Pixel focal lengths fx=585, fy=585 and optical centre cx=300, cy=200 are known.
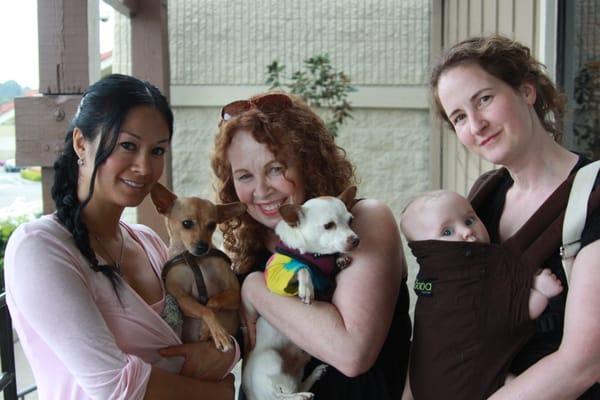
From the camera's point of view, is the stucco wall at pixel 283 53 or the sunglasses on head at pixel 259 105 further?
the stucco wall at pixel 283 53

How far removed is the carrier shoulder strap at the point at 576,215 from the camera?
3.80ft

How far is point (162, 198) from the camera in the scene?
64.5 inches

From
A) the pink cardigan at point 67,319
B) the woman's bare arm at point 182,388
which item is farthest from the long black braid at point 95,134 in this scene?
the woman's bare arm at point 182,388

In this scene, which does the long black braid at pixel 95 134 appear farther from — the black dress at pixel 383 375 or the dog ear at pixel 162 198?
the black dress at pixel 383 375

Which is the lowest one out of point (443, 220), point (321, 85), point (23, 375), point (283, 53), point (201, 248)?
point (23, 375)

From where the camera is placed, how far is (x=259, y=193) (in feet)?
5.35

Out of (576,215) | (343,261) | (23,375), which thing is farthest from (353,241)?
(23,375)

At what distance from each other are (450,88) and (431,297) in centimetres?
51

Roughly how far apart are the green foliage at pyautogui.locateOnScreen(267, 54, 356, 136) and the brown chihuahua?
2.90 meters

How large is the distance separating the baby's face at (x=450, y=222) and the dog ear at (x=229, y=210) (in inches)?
19.4

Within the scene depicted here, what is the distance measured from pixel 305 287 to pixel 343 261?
0.40 feet

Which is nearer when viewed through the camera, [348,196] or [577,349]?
[577,349]

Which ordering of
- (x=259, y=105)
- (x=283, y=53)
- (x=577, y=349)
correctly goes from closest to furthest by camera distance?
(x=577, y=349), (x=259, y=105), (x=283, y=53)

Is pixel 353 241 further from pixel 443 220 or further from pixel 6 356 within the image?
pixel 6 356
